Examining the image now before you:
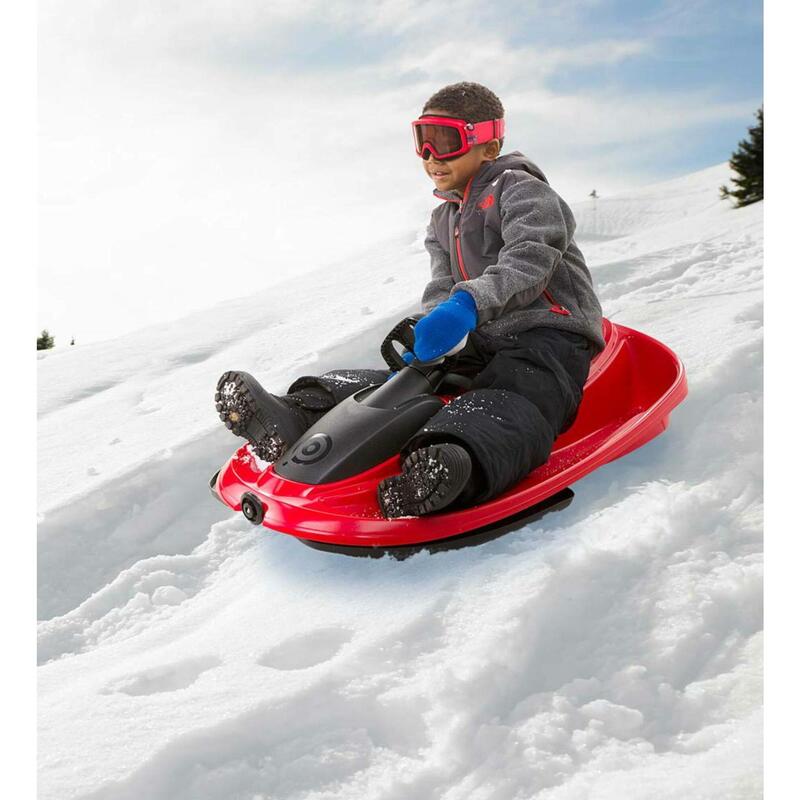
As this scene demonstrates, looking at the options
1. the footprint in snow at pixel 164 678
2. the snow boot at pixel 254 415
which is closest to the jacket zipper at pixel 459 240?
the snow boot at pixel 254 415

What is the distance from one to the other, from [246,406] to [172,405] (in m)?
1.12

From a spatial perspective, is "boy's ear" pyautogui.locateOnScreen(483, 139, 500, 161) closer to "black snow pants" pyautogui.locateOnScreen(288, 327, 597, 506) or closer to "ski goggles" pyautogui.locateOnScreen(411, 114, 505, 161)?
"ski goggles" pyautogui.locateOnScreen(411, 114, 505, 161)

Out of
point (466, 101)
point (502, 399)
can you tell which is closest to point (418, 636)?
point (502, 399)

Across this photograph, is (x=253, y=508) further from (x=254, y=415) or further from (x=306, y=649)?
(x=306, y=649)

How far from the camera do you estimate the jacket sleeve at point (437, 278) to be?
2734mm

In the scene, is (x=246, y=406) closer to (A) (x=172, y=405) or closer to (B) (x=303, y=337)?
(A) (x=172, y=405)

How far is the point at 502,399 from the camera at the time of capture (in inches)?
85.9

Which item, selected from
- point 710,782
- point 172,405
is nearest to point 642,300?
point 172,405

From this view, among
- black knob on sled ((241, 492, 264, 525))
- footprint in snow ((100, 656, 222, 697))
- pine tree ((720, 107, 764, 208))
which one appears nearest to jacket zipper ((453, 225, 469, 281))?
black knob on sled ((241, 492, 264, 525))

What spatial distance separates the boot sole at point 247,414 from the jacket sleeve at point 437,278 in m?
0.64

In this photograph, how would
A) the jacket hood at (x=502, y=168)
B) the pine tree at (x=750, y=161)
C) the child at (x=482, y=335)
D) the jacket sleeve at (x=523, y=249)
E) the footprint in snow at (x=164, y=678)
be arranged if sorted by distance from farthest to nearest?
1. the pine tree at (x=750, y=161)
2. the jacket hood at (x=502, y=168)
3. the jacket sleeve at (x=523, y=249)
4. the child at (x=482, y=335)
5. the footprint in snow at (x=164, y=678)

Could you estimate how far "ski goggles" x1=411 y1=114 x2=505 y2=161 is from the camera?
250cm

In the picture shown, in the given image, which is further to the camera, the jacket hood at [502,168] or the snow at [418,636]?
the jacket hood at [502,168]

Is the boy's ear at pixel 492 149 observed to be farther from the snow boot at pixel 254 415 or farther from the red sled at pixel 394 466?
the snow boot at pixel 254 415
